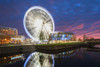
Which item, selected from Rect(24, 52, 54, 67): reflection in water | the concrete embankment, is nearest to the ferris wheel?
the concrete embankment

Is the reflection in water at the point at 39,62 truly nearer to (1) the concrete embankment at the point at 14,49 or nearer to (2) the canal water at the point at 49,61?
(2) the canal water at the point at 49,61

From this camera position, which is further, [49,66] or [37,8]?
[37,8]

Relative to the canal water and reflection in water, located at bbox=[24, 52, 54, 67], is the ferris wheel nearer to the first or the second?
the canal water

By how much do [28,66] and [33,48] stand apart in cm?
1609

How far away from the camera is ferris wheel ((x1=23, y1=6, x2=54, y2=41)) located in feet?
Answer: 115

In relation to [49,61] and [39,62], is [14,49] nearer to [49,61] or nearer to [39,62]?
[39,62]

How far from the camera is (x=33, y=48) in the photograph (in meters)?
29.6

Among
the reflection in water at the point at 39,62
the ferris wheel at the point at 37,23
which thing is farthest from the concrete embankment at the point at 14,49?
the reflection in water at the point at 39,62

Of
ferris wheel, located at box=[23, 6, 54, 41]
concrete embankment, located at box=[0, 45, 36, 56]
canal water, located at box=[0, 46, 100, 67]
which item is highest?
ferris wheel, located at box=[23, 6, 54, 41]

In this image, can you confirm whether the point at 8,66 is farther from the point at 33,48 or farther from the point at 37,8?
the point at 37,8

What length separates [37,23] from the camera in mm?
38125

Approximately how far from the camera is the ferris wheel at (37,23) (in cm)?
3512

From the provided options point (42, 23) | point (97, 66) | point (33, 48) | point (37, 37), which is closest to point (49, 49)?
point (33, 48)

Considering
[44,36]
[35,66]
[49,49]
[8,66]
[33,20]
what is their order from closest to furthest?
1. [35,66]
2. [8,66]
3. [49,49]
4. [33,20]
5. [44,36]
